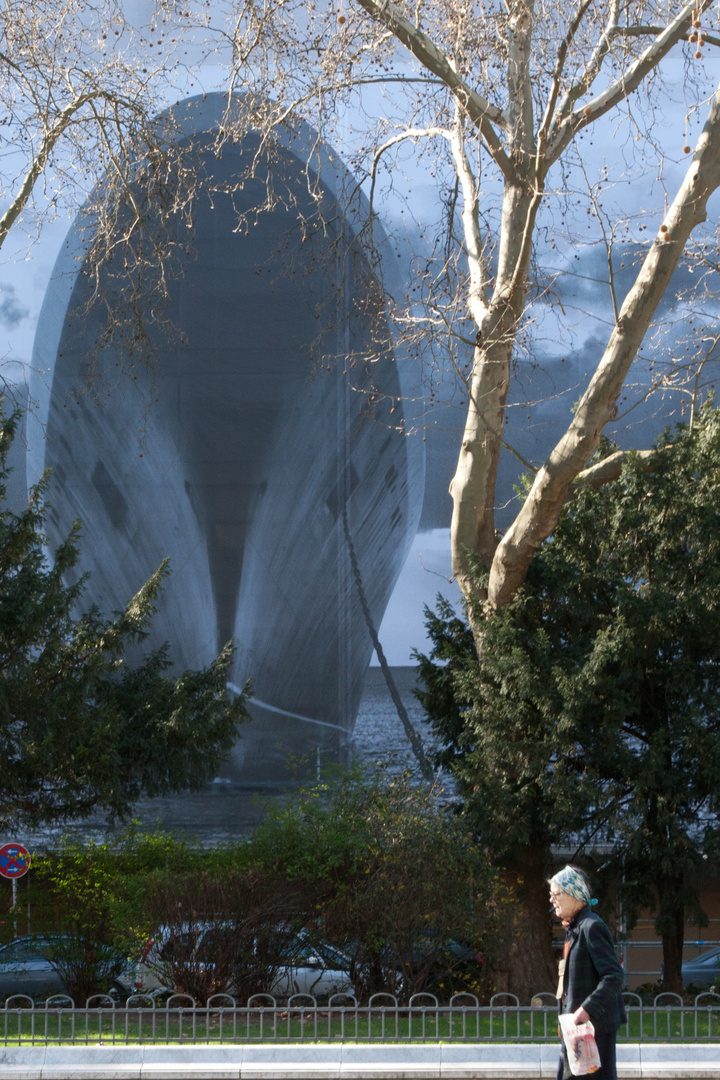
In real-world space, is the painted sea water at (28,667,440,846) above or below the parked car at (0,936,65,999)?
above

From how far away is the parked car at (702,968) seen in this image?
14.7m

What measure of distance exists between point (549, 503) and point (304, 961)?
5046mm

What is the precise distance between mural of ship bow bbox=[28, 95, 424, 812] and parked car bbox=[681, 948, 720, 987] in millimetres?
6438

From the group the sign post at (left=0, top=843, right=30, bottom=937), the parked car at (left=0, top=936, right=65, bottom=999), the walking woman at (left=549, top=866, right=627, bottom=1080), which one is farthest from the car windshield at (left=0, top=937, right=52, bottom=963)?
the walking woman at (left=549, top=866, right=627, bottom=1080)

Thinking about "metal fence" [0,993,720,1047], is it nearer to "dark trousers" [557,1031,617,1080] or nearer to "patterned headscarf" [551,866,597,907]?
"dark trousers" [557,1031,617,1080]

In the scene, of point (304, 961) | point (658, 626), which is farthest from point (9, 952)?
point (658, 626)

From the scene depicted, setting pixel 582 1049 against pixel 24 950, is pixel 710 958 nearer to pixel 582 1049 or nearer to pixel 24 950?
pixel 24 950

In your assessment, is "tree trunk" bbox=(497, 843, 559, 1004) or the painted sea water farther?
the painted sea water

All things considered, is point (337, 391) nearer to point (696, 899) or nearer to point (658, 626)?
point (658, 626)

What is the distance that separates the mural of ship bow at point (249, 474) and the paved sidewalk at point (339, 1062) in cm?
1125

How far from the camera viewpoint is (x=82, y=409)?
19688 millimetres

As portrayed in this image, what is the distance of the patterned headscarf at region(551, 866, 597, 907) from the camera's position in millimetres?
4535

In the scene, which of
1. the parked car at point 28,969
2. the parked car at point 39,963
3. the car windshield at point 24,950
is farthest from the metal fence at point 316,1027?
the parked car at point 28,969

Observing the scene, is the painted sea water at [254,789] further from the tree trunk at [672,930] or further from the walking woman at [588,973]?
the walking woman at [588,973]
